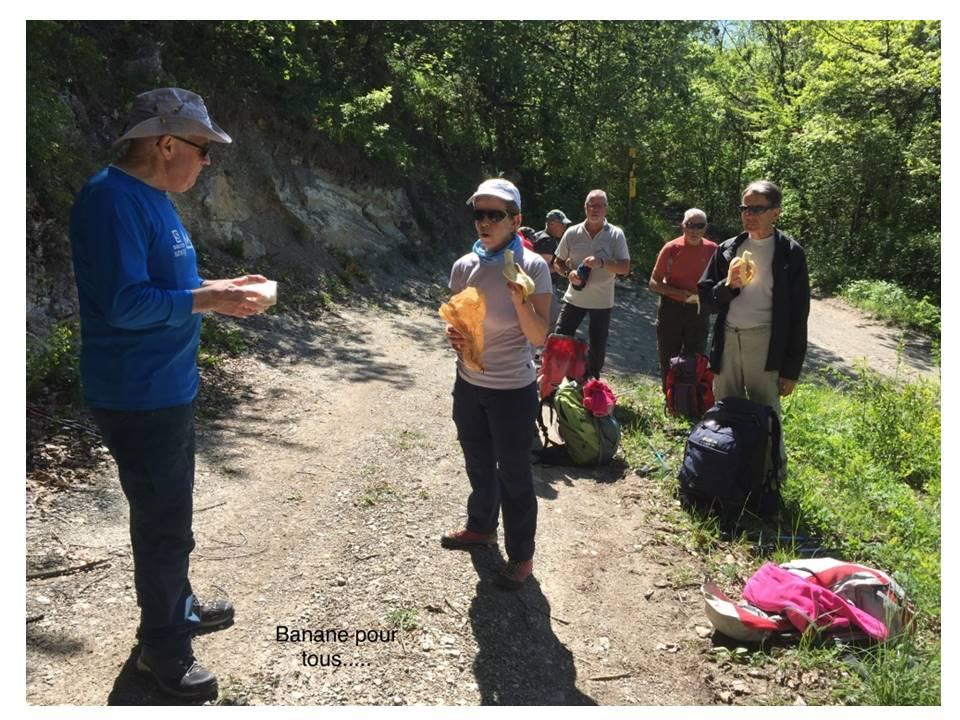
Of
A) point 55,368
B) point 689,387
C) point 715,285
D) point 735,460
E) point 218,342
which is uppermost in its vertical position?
point 715,285

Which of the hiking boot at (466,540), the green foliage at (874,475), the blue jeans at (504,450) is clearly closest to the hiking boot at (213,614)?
the hiking boot at (466,540)

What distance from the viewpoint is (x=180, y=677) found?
2953 mm

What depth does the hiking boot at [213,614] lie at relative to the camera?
348cm

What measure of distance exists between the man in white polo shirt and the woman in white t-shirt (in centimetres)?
328

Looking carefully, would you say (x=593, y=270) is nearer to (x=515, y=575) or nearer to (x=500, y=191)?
(x=500, y=191)

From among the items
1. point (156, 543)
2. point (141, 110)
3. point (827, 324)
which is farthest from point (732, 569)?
point (827, 324)

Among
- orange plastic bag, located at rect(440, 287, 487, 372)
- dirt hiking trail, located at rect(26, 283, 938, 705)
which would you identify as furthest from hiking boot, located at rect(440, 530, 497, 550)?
orange plastic bag, located at rect(440, 287, 487, 372)

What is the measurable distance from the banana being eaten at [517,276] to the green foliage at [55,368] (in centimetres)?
390

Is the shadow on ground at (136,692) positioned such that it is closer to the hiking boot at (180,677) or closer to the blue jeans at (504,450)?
the hiking boot at (180,677)

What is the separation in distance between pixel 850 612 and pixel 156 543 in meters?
3.18

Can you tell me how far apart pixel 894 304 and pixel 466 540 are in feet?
58.7

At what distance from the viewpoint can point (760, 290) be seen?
509 cm

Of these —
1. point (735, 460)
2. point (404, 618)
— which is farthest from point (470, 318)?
point (735, 460)

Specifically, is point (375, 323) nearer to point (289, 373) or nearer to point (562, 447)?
point (289, 373)
